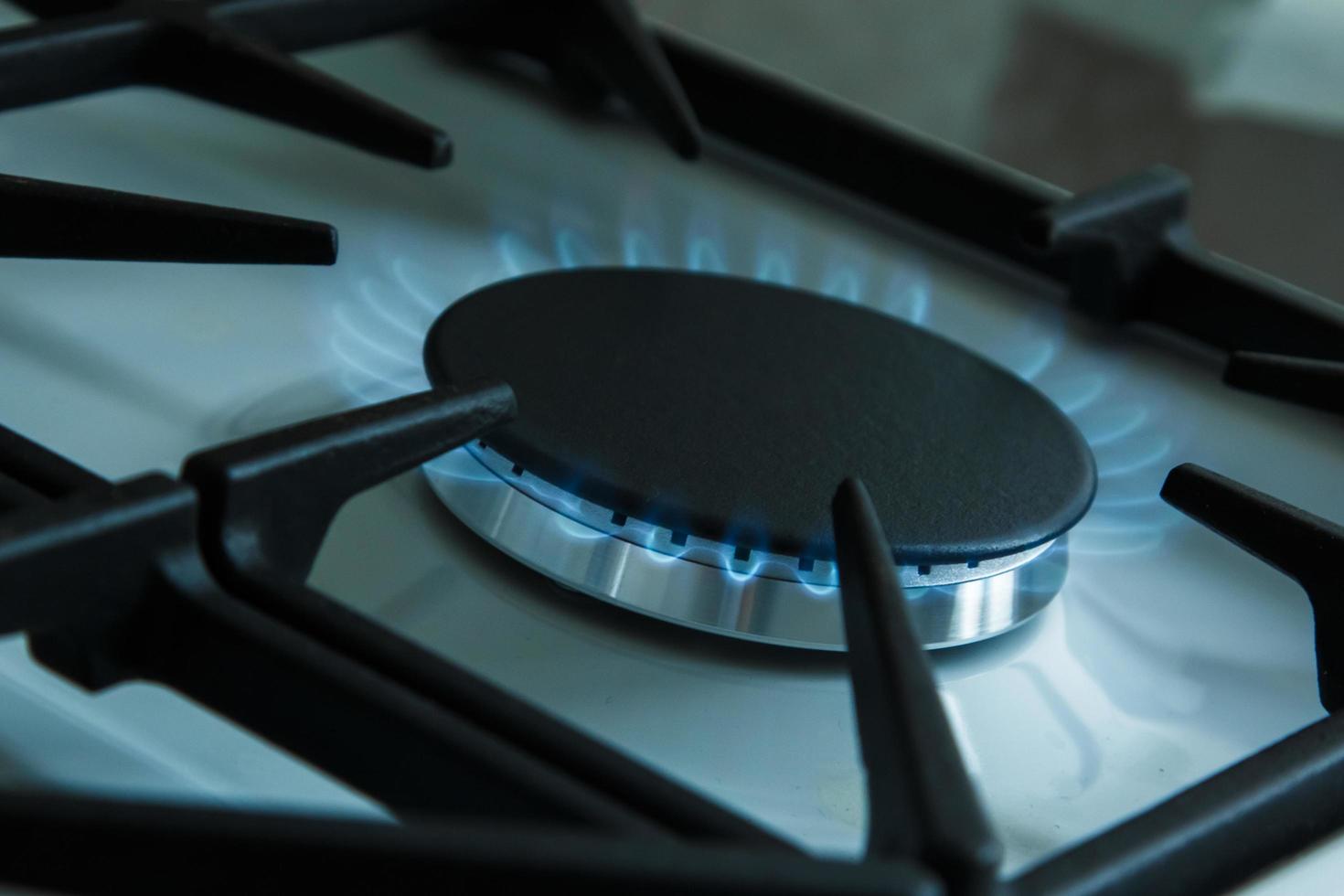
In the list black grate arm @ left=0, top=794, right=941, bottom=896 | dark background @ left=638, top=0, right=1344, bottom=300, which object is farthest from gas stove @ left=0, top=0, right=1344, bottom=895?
dark background @ left=638, top=0, right=1344, bottom=300

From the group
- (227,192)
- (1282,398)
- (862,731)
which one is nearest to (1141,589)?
(1282,398)

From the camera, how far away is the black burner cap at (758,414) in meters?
0.41

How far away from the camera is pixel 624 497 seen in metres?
0.40

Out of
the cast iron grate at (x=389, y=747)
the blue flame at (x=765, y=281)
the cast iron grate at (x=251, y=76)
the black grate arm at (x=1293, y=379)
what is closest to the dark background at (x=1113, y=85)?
the cast iron grate at (x=251, y=76)

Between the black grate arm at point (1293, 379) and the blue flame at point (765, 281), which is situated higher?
the black grate arm at point (1293, 379)

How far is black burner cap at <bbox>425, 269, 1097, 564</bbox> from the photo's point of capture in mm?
412

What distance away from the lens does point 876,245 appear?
690 millimetres

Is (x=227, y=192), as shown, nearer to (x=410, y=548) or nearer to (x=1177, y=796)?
(x=410, y=548)

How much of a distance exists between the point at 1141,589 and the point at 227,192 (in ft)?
1.17

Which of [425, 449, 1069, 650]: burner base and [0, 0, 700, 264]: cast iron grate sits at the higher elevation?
[0, 0, 700, 264]: cast iron grate

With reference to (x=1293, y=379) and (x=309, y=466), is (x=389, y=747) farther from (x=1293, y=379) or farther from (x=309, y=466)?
(x=1293, y=379)

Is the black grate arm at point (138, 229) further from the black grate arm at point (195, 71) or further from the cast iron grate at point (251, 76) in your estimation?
the black grate arm at point (195, 71)

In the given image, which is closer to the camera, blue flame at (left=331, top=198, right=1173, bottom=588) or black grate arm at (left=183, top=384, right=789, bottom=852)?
black grate arm at (left=183, top=384, right=789, bottom=852)

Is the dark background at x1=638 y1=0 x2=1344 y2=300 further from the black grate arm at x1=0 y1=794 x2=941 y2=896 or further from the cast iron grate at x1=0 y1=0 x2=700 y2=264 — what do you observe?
the black grate arm at x1=0 y1=794 x2=941 y2=896
